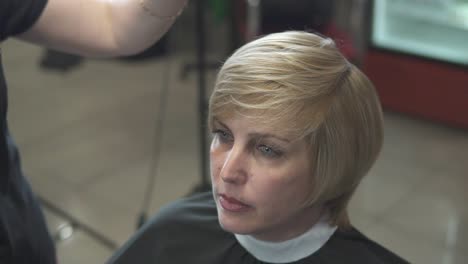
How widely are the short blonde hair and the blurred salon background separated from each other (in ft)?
4.24

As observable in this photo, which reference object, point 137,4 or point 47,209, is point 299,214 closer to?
point 137,4

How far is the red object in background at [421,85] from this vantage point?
2893mm

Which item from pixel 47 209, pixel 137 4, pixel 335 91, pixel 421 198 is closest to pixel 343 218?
pixel 335 91

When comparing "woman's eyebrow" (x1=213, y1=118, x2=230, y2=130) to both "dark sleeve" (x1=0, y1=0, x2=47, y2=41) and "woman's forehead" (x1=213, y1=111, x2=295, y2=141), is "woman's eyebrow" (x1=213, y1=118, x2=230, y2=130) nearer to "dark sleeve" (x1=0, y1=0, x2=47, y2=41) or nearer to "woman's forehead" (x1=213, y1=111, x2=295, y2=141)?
"woman's forehead" (x1=213, y1=111, x2=295, y2=141)

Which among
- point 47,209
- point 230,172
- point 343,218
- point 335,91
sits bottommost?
point 47,209

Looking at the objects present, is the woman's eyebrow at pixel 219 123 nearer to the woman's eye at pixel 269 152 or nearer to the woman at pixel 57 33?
the woman's eye at pixel 269 152

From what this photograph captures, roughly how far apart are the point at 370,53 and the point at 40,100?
1.89m

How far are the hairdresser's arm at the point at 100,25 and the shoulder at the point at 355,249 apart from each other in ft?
1.65

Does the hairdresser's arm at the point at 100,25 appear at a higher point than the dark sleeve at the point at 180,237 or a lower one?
higher

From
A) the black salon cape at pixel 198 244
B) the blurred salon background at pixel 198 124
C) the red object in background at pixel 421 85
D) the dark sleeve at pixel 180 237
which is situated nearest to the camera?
the black salon cape at pixel 198 244

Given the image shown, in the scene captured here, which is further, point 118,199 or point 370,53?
point 370,53

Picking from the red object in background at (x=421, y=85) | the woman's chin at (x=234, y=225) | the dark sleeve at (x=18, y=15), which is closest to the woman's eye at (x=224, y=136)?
the woman's chin at (x=234, y=225)

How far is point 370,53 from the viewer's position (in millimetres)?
3102

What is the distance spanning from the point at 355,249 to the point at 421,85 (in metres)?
2.06
